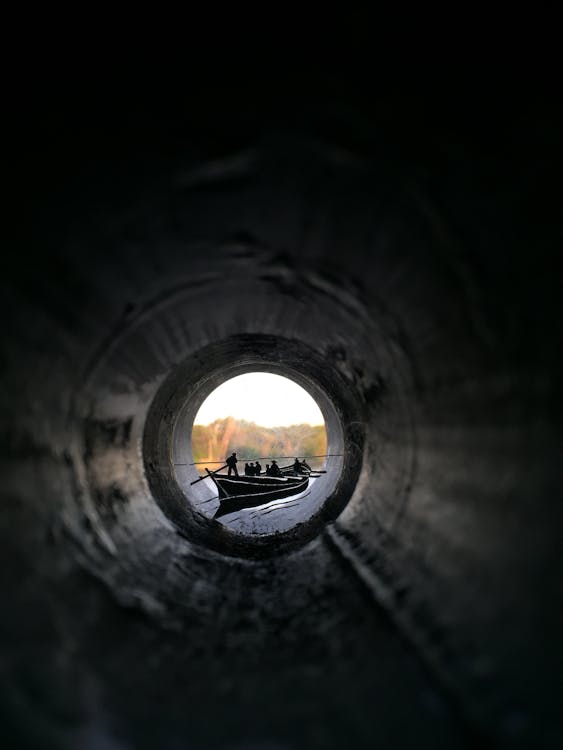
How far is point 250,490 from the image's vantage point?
7484 mm

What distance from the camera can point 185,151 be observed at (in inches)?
62.7

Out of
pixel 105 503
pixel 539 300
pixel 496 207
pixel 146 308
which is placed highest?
pixel 146 308

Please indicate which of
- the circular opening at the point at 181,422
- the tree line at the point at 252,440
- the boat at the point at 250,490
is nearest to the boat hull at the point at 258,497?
the boat at the point at 250,490

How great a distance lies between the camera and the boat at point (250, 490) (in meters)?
6.75

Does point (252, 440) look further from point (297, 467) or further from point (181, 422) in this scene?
point (181, 422)

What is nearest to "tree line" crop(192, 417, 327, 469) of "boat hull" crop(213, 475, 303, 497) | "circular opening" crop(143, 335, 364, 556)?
"boat hull" crop(213, 475, 303, 497)

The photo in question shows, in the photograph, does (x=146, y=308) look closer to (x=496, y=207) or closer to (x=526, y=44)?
(x=496, y=207)

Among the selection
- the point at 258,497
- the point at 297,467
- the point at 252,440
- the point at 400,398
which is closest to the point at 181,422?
the point at 258,497

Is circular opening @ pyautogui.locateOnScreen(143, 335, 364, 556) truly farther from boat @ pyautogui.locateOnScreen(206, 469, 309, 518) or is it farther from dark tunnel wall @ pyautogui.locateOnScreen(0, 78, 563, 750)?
dark tunnel wall @ pyautogui.locateOnScreen(0, 78, 563, 750)

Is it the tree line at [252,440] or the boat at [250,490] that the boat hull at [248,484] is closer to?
the boat at [250,490]

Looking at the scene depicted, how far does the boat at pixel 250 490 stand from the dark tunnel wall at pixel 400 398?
4069mm

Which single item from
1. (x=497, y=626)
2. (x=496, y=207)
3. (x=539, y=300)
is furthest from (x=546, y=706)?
(x=496, y=207)

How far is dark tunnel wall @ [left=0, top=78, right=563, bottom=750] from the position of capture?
1.51 m

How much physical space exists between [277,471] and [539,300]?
814cm
